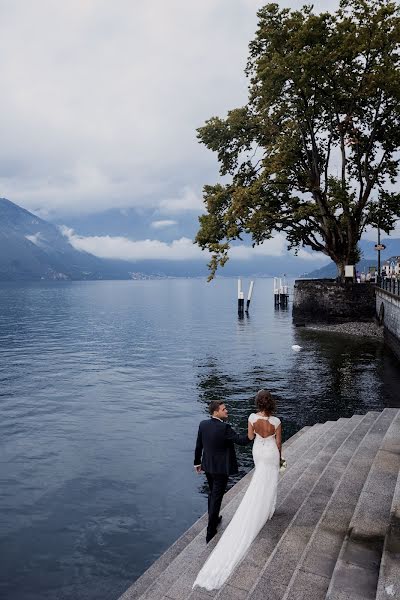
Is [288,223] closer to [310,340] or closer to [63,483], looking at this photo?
[310,340]

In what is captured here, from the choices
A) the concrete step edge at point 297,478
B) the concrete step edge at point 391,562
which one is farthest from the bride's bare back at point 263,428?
the concrete step edge at point 391,562

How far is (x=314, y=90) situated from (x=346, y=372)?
2255cm

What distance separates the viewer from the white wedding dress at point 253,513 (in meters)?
5.94

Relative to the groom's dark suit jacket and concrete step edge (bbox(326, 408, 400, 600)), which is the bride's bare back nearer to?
the groom's dark suit jacket

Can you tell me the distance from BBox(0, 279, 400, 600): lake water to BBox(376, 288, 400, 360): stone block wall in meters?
0.99

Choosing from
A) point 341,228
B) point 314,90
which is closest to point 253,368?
point 341,228

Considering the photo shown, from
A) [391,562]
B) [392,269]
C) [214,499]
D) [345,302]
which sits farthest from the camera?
[392,269]

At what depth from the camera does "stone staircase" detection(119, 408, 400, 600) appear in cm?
515

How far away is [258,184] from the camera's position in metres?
35.7

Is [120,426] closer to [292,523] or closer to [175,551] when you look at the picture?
[175,551]

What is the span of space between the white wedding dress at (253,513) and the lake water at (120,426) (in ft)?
8.05

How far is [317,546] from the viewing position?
602cm

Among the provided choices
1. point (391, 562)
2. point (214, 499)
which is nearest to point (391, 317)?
point (214, 499)

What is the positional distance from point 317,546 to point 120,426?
1128 centimetres
